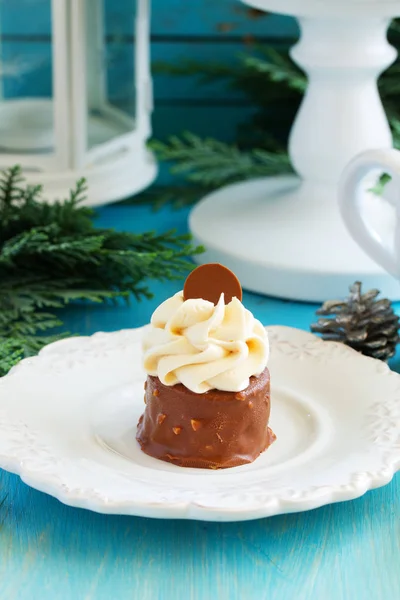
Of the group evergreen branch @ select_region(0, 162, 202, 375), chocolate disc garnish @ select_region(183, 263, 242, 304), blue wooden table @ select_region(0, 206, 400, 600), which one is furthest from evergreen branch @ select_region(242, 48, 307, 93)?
blue wooden table @ select_region(0, 206, 400, 600)

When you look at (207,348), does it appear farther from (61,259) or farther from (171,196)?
(171,196)

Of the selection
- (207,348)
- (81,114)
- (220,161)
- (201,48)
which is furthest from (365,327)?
(201,48)

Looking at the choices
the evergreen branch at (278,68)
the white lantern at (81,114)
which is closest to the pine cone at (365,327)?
the white lantern at (81,114)

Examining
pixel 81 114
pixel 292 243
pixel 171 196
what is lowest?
pixel 171 196

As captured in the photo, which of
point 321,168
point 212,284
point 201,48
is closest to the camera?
A: point 212,284

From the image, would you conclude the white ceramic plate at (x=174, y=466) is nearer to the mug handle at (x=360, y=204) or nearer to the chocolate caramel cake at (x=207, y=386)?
the chocolate caramel cake at (x=207, y=386)

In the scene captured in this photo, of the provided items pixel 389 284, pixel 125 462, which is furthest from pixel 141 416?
pixel 389 284
